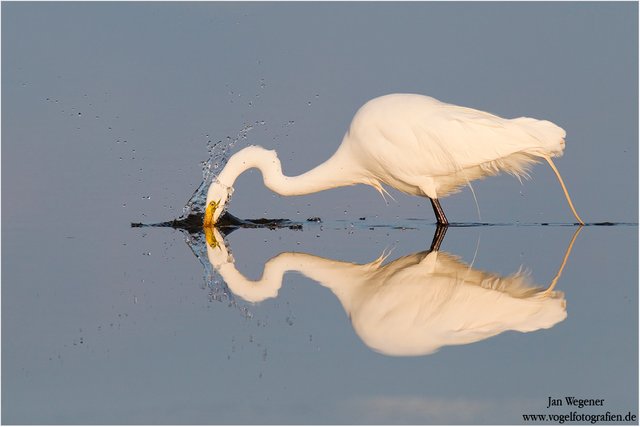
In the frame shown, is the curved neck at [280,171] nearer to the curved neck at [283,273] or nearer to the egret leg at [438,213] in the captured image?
the egret leg at [438,213]

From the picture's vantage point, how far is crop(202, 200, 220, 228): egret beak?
47.2ft

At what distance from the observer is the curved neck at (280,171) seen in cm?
1421

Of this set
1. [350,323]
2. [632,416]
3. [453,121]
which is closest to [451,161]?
[453,121]

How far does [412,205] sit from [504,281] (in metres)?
6.16

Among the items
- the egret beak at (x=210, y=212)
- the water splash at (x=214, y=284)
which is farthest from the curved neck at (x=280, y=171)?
the water splash at (x=214, y=284)

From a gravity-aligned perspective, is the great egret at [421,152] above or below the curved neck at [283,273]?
above

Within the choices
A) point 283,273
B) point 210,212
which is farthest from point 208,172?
point 283,273

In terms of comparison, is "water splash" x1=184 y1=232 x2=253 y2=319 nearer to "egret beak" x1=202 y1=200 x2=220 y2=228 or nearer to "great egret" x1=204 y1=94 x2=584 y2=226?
"egret beak" x1=202 y1=200 x2=220 y2=228

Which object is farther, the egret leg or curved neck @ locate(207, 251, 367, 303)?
the egret leg

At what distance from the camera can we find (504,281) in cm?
1002

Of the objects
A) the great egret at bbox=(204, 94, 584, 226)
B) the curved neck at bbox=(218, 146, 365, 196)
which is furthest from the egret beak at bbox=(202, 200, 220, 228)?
the curved neck at bbox=(218, 146, 365, 196)

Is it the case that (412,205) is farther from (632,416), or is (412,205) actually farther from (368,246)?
(632,416)

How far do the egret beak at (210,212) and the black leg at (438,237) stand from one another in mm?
2676

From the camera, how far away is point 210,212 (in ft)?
47.3
